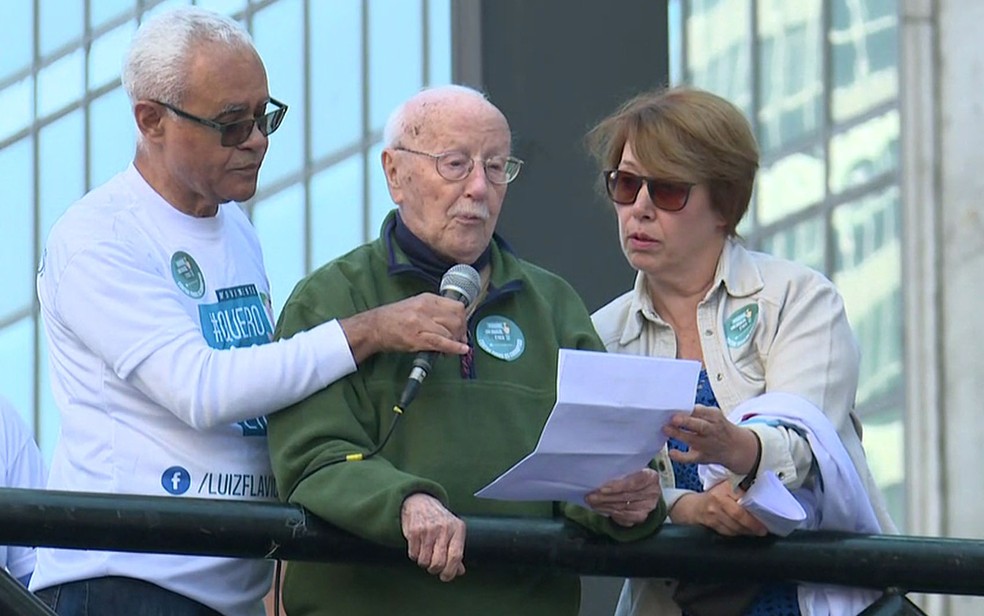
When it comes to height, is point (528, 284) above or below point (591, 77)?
below

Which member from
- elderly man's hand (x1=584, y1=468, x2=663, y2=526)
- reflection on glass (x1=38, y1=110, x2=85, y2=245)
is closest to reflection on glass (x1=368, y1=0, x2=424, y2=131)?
reflection on glass (x1=38, y1=110, x2=85, y2=245)

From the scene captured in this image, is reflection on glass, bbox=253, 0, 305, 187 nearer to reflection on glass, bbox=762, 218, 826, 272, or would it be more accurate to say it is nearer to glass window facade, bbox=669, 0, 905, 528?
glass window facade, bbox=669, 0, 905, 528

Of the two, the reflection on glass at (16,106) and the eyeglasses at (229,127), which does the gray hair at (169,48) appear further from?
the reflection on glass at (16,106)

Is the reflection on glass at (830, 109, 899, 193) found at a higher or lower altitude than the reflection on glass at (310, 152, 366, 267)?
higher

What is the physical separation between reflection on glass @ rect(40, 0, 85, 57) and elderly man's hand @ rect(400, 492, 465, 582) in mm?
11883

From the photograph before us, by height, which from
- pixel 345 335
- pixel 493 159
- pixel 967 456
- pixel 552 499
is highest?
pixel 493 159

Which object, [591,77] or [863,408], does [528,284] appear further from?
[863,408]

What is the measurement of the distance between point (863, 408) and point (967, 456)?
27.5 inches

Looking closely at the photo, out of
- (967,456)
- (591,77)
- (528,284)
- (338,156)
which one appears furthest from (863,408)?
(528,284)

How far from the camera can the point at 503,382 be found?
4164 mm

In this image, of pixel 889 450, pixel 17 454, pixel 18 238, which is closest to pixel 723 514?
pixel 17 454

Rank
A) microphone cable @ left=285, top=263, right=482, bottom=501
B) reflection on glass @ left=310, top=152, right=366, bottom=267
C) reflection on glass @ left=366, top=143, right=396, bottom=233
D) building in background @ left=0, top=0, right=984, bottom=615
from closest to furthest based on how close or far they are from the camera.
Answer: microphone cable @ left=285, top=263, right=482, bottom=501, building in background @ left=0, top=0, right=984, bottom=615, reflection on glass @ left=366, top=143, right=396, bottom=233, reflection on glass @ left=310, top=152, right=366, bottom=267

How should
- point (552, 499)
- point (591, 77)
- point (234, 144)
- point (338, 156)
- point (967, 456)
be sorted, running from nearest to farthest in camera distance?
point (552, 499) < point (234, 144) < point (591, 77) < point (967, 456) < point (338, 156)

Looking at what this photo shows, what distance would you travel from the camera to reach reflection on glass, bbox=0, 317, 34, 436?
1501 centimetres
